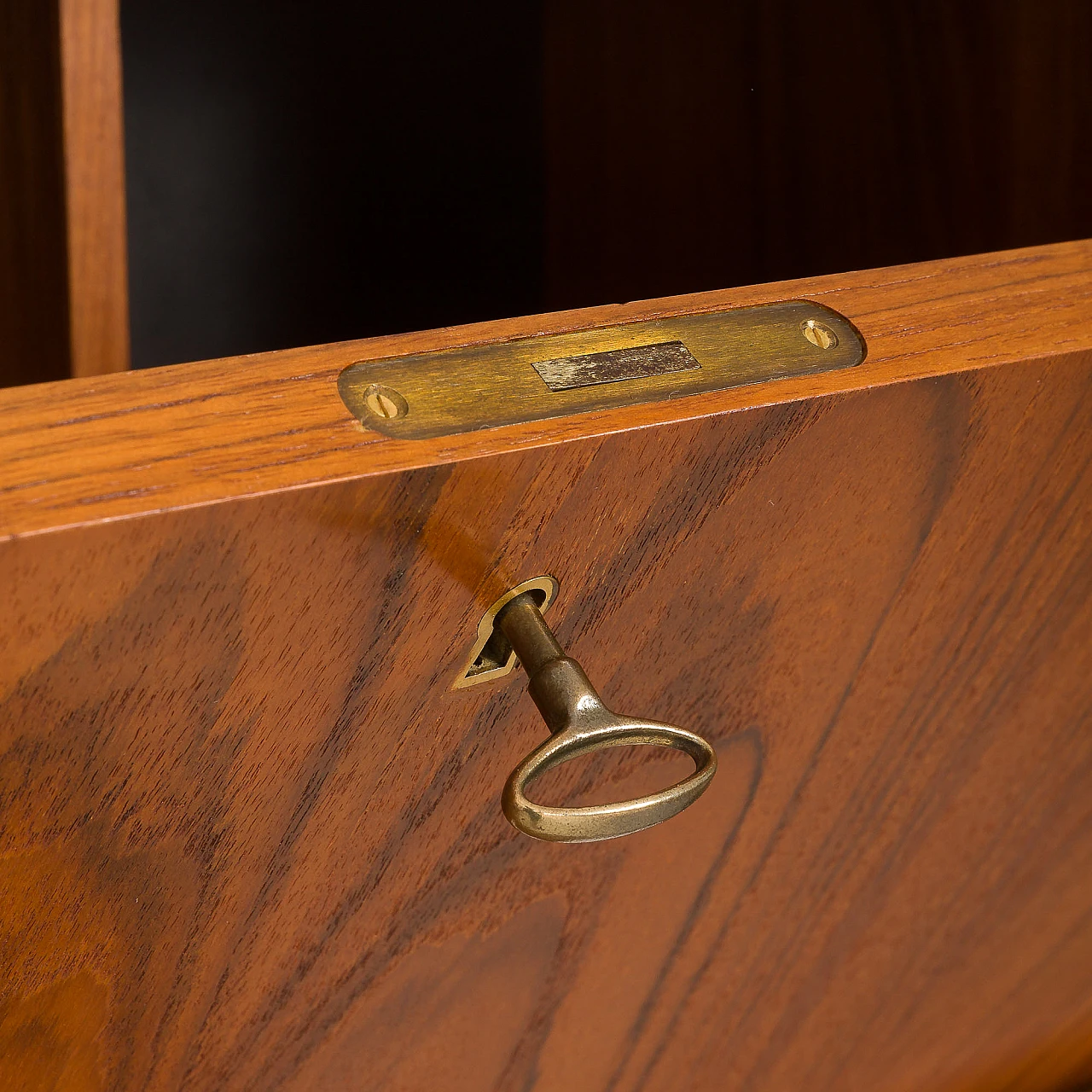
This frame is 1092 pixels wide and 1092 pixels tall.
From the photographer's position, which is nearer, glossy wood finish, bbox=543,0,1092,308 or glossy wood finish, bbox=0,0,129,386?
glossy wood finish, bbox=0,0,129,386

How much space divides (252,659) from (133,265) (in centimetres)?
40

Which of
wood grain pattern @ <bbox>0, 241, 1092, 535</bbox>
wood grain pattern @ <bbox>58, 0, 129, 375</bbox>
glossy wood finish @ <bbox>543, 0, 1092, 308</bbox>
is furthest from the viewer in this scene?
glossy wood finish @ <bbox>543, 0, 1092, 308</bbox>

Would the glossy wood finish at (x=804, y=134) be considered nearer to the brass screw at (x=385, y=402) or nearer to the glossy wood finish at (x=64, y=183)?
the glossy wood finish at (x=64, y=183)

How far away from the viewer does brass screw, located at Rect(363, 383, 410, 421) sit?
0.24 metres

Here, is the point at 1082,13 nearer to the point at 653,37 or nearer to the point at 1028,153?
the point at 1028,153

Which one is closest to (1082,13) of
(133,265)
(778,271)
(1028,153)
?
(1028,153)

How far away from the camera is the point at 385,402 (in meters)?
0.24

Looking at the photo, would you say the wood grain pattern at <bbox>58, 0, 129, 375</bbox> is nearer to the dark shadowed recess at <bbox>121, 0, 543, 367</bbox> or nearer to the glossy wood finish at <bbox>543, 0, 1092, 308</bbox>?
the dark shadowed recess at <bbox>121, 0, 543, 367</bbox>

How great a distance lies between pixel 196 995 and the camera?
0.31 metres

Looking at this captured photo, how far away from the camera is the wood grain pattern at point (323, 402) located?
0.21 m

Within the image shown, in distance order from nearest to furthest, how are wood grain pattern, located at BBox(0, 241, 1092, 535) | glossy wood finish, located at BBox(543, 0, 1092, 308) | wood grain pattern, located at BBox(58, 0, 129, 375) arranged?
Answer: wood grain pattern, located at BBox(0, 241, 1092, 535)
wood grain pattern, located at BBox(58, 0, 129, 375)
glossy wood finish, located at BBox(543, 0, 1092, 308)

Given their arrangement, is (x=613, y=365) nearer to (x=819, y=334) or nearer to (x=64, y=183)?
(x=819, y=334)

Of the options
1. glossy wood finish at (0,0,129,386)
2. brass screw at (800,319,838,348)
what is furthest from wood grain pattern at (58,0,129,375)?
brass screw at (800,319,838,348)

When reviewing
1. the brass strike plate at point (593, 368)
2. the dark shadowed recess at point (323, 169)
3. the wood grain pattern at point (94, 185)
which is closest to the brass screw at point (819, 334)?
the brass strike plate at point (593, 368)
